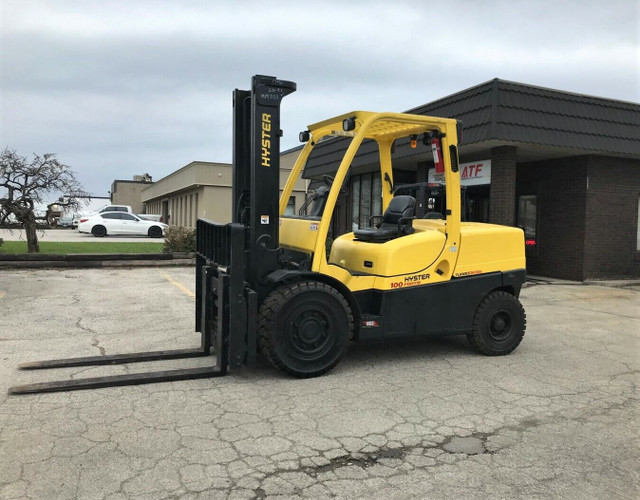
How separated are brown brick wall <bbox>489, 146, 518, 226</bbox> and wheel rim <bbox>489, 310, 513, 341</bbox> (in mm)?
6761

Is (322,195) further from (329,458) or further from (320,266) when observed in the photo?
(329,458)

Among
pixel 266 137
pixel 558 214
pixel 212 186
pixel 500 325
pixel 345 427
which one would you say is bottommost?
pixel 345 427

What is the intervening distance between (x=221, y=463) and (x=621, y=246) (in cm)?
1359

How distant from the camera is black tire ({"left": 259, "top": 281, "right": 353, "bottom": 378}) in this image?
201 inches

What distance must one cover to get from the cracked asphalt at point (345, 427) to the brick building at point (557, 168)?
20.9 ft

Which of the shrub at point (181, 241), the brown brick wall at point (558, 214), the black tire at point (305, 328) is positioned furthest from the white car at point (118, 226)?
the black tire at point (305, 328)

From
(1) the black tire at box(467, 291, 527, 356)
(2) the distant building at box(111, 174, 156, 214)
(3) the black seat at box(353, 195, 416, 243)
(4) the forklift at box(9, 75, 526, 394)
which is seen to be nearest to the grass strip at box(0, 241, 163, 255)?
(4) the forklift at box(9, 75, 526, 394)

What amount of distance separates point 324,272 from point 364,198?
1440 centimetres

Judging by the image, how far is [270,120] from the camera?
5.39 metres

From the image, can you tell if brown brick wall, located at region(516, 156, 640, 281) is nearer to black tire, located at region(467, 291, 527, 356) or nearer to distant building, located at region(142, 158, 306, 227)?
black tire, located at region(467, 291, 527, 356)

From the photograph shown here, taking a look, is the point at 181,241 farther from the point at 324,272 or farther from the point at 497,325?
the point at 497,325

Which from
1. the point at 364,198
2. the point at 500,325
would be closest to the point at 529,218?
the point at 364,198

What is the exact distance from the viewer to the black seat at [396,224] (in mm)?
6039

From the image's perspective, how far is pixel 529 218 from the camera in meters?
15.1
